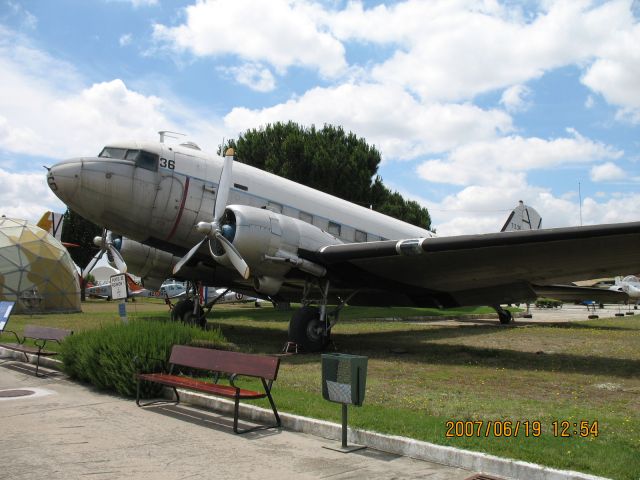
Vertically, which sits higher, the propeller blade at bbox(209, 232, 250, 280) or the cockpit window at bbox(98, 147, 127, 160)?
the cockpit window at bbox(98, 147, 127, 160)

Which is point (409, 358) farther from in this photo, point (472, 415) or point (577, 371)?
point (472, 415)

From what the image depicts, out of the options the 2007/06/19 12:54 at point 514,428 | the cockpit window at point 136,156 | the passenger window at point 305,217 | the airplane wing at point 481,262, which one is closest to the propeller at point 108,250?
the cockpit window at point 136,156

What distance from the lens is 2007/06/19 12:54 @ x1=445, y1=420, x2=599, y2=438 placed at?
18.4 feet

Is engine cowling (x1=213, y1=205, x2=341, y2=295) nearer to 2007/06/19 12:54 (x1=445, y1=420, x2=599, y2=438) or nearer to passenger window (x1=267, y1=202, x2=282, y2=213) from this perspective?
passenger window (x1=267, y1=202, x2=282, y2=213)

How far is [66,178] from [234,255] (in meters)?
4.30

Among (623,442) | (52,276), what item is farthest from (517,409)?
(52,276)

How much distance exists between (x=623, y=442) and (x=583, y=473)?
1270mm

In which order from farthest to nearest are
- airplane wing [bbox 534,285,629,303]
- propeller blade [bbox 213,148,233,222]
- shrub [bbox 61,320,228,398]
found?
airplane wing [bbox 534,285,629,303]
propeller blade [bbox 213,148,233,222]
shrub [bbox 61,320,228,398]

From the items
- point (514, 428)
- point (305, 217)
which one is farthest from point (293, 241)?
point (514, 428)

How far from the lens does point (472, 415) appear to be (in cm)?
655

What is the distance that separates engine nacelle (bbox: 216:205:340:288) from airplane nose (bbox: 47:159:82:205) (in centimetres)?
347

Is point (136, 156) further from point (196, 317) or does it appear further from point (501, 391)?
point (501, 391)

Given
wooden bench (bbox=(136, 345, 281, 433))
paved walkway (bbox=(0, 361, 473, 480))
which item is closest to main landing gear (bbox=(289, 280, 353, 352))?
wooden bench (bbox=(136, 345, 281, 433))

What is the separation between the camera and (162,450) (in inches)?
214
